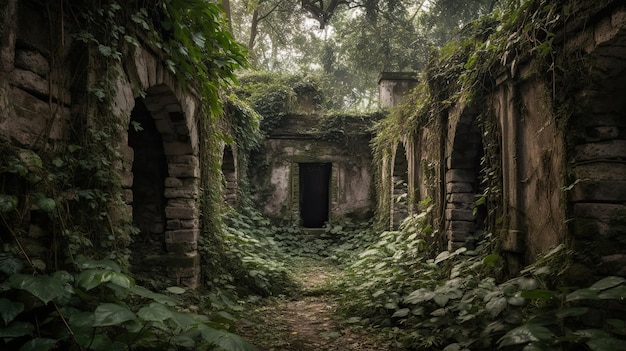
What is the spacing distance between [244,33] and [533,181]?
15.2 meters

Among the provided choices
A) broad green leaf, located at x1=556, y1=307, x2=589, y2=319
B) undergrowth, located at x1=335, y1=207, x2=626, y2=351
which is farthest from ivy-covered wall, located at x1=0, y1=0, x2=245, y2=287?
broad green leaf, located at x1=556, y1=307, x2=589, y2=319

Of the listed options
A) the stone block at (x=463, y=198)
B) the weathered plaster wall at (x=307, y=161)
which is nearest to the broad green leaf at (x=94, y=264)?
the stone block at (x=463, y=198)

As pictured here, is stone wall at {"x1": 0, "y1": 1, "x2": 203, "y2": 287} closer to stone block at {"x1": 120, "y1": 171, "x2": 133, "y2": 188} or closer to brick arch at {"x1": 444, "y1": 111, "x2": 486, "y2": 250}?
stone block at {"x1": 120, "y1": 171, "x2": 133, "y2": 188}

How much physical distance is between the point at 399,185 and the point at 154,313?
7477 mm

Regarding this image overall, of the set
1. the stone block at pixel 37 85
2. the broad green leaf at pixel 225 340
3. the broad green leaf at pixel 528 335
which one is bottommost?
A: the broad green leaf at pixel 528 335

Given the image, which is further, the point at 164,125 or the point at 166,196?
the point at 166,196

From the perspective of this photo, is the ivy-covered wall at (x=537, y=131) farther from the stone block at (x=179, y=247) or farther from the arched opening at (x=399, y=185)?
the stone block at (x=179, y=247)

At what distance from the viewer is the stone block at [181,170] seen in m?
5.06

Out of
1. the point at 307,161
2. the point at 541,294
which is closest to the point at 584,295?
the point at 541,294

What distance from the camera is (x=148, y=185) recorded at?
518 cm

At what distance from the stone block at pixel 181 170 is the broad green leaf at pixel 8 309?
3.23 m

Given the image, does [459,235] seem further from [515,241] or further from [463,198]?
[515,241]

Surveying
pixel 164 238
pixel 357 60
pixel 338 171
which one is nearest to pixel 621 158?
pixel 164 238

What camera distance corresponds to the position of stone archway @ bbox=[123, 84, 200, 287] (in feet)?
16.1
